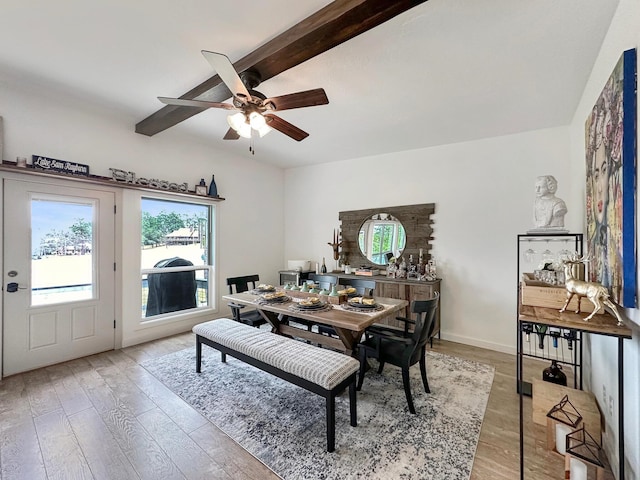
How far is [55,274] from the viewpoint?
10.1 ft

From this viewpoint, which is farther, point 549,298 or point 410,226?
point 410,226

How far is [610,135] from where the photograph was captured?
5.27 ft

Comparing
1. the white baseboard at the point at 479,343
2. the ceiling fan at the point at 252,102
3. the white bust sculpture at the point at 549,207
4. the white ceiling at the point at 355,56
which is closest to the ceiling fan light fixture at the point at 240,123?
the ceiling fan at the point at 252,102

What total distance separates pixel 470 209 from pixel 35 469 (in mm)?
4716

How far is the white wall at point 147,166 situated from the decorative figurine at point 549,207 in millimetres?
4183

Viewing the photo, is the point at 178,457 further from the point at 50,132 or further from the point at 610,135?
the point at 50,132

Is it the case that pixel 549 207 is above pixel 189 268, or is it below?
above

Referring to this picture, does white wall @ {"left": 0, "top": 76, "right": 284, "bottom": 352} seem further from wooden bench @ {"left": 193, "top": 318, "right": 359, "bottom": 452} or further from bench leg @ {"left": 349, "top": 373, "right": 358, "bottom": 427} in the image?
bench leg @ {"left": 349, "top": 373, "right": 358, "bottom": 427}

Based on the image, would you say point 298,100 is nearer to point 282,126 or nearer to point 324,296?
point 282,126

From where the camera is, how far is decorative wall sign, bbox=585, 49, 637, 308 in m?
1.33

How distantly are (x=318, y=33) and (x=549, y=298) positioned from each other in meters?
2.24

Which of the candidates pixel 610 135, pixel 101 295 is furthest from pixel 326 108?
pixel 101 295

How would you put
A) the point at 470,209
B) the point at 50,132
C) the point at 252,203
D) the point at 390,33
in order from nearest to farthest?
the point at 390,33 → the point at 50,132 → the point at 470,209 → the point at 252,203

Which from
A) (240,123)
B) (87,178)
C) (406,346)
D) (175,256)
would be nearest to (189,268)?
(175,256)
